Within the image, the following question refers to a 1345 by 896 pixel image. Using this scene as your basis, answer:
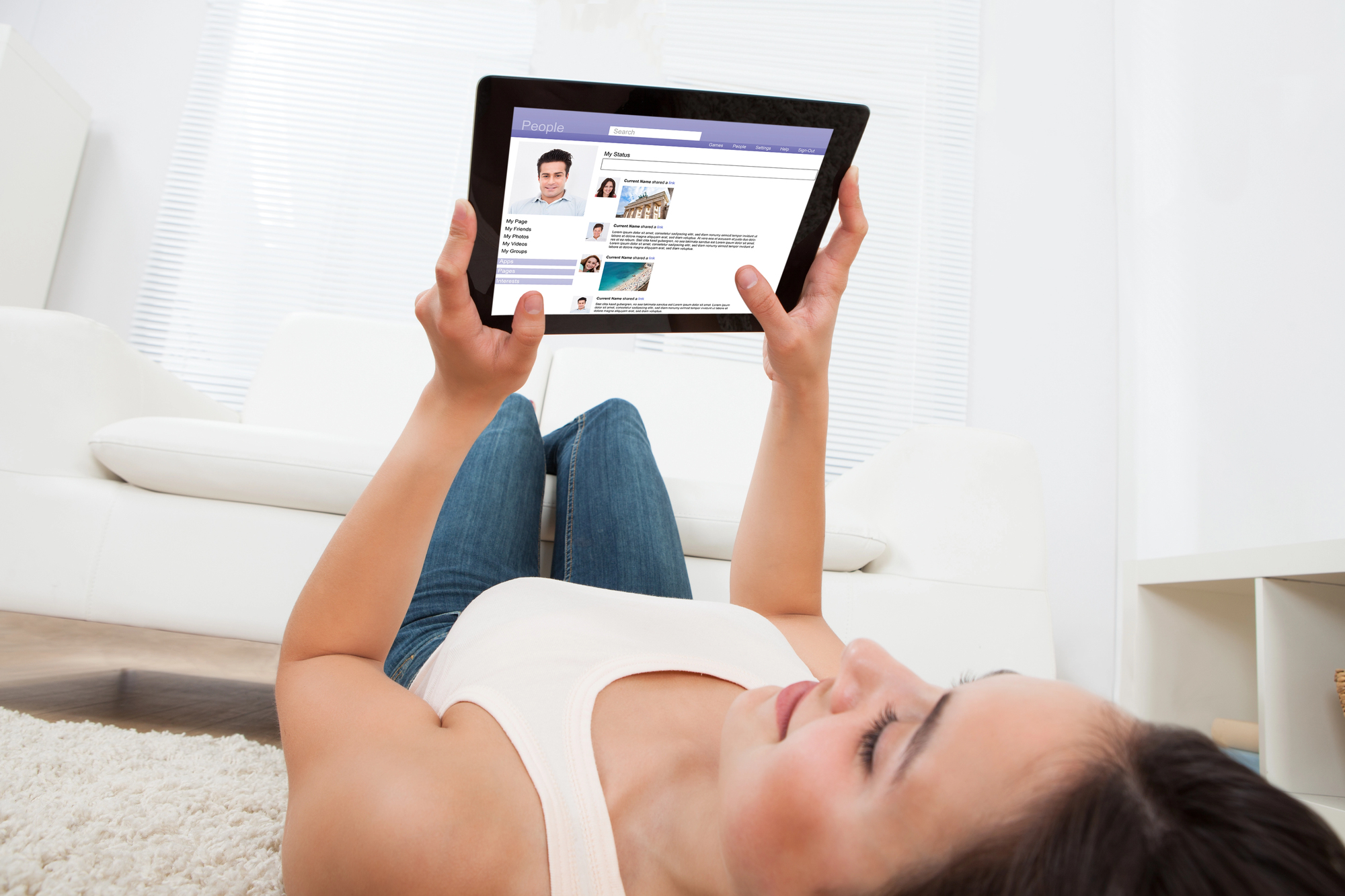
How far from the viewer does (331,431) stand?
1720 mm

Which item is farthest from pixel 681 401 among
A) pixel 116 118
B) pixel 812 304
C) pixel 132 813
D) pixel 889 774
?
pixel 116 118

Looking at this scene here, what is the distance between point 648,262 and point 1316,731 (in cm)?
98

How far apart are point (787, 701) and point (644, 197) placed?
17.3 inches

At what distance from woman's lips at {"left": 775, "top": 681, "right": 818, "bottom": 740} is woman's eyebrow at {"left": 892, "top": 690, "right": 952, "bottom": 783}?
0.30ft

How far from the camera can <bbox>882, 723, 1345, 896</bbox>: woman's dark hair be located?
291 mm

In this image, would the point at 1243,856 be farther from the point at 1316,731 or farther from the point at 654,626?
the point at 1316,731

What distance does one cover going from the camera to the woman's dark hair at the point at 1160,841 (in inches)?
11.5

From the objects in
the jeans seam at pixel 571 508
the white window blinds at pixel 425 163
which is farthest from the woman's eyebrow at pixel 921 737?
the white window blinds at pixel 425 163

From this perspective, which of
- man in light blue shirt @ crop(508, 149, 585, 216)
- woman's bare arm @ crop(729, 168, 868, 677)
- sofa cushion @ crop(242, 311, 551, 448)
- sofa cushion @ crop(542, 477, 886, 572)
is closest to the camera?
man in light blue shirt @ crop(508, 149, 585, 216)

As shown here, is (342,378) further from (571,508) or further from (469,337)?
(469,337)

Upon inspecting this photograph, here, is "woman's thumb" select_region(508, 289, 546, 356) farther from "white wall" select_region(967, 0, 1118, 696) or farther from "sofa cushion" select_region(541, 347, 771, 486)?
"white wall" select_region(967, 0, 1118, 696)

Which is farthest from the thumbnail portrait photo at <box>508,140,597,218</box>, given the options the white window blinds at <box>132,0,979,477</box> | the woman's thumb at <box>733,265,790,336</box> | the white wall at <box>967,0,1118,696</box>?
the white wall at <box>967,0,1118,696</box>

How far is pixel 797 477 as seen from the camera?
2.63 feet

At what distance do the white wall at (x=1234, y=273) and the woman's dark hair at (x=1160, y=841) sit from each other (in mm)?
1462
